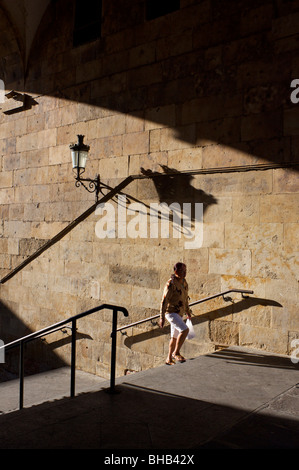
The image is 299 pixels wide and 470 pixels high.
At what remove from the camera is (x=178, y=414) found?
12.0 feet

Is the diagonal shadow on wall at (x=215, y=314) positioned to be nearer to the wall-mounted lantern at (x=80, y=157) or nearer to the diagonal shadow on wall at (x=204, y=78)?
the diagonal shadow on wall at (x=204, y=78)

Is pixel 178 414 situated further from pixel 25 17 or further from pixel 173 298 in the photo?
pixel 25 17

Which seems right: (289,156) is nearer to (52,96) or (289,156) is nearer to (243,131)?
A: (243,131)

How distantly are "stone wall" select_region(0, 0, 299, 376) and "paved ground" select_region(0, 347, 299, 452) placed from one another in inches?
52.4

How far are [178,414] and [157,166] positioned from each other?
172 inches

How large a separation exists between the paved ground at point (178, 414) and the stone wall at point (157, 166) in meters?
1.33

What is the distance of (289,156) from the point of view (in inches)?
226

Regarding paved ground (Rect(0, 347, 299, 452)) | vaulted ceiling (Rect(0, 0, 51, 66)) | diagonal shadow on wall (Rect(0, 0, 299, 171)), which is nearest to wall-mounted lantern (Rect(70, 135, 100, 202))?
diagonal shadow on wall (Rect(0, 0, 299, 171))

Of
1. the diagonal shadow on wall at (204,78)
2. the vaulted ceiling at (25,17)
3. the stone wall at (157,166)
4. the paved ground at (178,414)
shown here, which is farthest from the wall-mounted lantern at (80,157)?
the paved ground at (178,414)

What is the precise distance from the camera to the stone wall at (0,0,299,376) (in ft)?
19.4

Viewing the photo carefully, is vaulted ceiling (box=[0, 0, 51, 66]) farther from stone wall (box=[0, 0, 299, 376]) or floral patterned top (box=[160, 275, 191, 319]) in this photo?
floral patterned top (box=[160, 275, 191, 319])

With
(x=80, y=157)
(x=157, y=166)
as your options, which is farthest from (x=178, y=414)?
(x=80, y=157)

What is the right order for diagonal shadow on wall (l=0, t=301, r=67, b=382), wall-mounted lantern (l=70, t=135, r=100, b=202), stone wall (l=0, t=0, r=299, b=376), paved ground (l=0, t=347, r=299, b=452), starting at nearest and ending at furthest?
paved ground (l=0, t=347, r=299, b=452) → stone wall (l=0, t=0, r=299, b=376) → wall-mounted lantern (l=70, t=135, r=100, b=202) → diagonal shadow on wall (l=0, t=301, r=67, b=382)

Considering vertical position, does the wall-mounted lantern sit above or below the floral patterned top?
above
